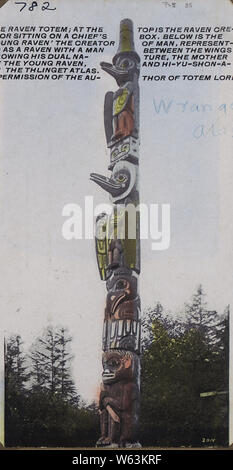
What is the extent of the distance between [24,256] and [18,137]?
1034 mm

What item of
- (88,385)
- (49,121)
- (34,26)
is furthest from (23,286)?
(34,26)

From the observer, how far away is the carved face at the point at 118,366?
628 centimetres

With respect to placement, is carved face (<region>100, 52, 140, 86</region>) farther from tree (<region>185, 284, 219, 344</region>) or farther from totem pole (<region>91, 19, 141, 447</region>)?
tree (<region>185, 284, 219, 344</region>)

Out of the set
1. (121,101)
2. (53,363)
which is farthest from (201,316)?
(121,101)

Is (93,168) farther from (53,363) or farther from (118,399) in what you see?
(118,399)

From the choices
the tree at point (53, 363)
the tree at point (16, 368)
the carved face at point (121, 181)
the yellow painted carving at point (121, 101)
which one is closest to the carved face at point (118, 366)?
the tree at point (53, 363)

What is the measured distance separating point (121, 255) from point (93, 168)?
0.79 meters

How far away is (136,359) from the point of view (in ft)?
20.8

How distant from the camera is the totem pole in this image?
247 inches

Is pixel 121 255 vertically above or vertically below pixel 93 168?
below

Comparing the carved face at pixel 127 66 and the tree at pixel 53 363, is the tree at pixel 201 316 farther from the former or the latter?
the carved face at pixel 127 66

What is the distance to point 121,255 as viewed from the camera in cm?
636

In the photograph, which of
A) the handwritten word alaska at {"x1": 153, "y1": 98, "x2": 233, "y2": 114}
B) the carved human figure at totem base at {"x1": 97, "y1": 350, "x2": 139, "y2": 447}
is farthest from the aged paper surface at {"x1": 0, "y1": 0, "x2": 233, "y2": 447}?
the carved human figure at totem base at {"x1": 97, "y1": 350, "x2": 139, "y2": 447}
